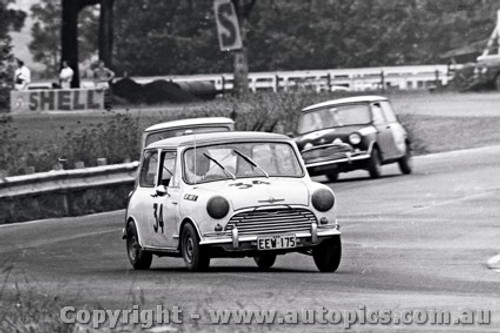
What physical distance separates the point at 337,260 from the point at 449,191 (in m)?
12.3

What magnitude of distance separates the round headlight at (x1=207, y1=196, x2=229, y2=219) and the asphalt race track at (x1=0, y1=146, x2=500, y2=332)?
0.56 metres

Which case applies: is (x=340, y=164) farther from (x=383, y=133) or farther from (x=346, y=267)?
(x=346, y=267)

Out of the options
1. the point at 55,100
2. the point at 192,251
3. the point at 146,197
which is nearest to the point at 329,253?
the point at 192,251

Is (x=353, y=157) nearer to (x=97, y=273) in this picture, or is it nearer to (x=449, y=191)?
(x=449, y=191)

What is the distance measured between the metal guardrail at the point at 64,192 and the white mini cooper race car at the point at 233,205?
8.41m

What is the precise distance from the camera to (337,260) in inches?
613

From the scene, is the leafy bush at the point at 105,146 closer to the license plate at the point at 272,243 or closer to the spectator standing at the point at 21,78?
the license plate at the point at 272,243

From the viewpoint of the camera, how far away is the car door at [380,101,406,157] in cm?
3131

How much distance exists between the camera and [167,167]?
55.7 ft

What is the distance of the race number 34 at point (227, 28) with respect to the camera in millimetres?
38000

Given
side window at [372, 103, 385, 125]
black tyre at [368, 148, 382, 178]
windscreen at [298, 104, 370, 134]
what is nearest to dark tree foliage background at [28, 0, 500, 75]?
side window at [372, 103, 385, 125]

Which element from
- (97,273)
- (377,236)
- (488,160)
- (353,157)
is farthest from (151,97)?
(97,273)

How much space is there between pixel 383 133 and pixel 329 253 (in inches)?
611

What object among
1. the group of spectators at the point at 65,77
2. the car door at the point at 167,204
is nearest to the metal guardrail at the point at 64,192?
the car door at the point at 167,204
